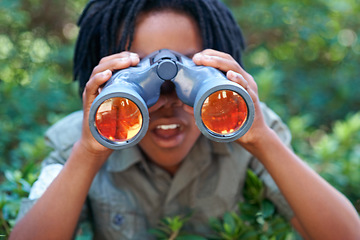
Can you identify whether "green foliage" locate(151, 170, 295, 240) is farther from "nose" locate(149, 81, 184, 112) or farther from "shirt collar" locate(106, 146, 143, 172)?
"nose" locate(149, 81, 184, 112)

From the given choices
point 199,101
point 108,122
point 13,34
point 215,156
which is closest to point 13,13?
point 13,34

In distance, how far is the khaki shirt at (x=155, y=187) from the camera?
1.40 meters

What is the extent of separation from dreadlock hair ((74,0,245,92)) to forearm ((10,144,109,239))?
0.33 m

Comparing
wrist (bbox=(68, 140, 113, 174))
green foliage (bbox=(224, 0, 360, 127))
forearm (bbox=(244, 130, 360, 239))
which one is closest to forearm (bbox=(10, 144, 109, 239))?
wrist (bbox=(68, 140, 113, 174))

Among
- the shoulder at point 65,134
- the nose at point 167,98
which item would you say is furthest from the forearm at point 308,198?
the shoulder at point 65,134

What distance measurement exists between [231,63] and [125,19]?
1.22ft

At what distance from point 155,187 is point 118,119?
1.87ft

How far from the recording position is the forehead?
1162mm

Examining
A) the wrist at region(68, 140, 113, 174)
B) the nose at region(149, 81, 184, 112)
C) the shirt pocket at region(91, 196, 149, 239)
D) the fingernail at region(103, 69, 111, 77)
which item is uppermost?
the fingernail at region(103, 69, 111, 77)

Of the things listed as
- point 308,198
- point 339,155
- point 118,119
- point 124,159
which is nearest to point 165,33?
point 118,119

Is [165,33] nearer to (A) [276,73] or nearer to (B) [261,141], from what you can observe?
(B) [261,141]

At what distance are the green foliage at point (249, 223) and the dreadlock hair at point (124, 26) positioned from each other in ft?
1.52

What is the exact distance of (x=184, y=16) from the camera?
1.24 m

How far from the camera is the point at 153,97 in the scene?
102cm
